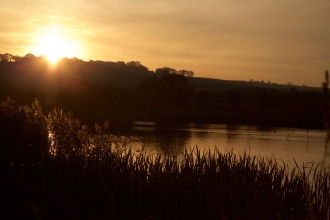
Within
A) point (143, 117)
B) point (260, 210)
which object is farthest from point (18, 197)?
point (143, 117)

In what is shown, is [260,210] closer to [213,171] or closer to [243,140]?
[213,171]

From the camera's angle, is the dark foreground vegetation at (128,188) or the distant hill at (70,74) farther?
the distant hill at (70,74)

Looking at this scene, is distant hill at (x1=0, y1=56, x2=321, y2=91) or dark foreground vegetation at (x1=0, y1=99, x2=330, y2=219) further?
distant hill at (x1=0, y1=56, x2=321, y2=91)

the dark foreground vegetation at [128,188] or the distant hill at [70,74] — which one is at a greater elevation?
the distant hill at [70,74]

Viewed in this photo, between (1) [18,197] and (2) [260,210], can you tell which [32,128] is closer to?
(1) [18,197]

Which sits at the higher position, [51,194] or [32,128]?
[32,128]

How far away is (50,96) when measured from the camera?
63.4 metres

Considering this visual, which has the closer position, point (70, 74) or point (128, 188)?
point (128, 188)

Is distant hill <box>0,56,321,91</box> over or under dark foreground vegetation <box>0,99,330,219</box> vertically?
over

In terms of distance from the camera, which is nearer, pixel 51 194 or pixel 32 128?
pixel 51 194

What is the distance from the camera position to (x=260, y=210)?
342 inches

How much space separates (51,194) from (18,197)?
27.6 inches

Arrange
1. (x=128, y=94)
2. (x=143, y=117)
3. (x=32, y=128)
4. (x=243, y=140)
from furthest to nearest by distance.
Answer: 1. (x=128, y=94)
2. (x=143, y=117)
3. (x=243, y=140)
4. (x=32, y=128)

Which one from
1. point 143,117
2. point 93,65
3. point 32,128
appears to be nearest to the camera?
point 32,128
